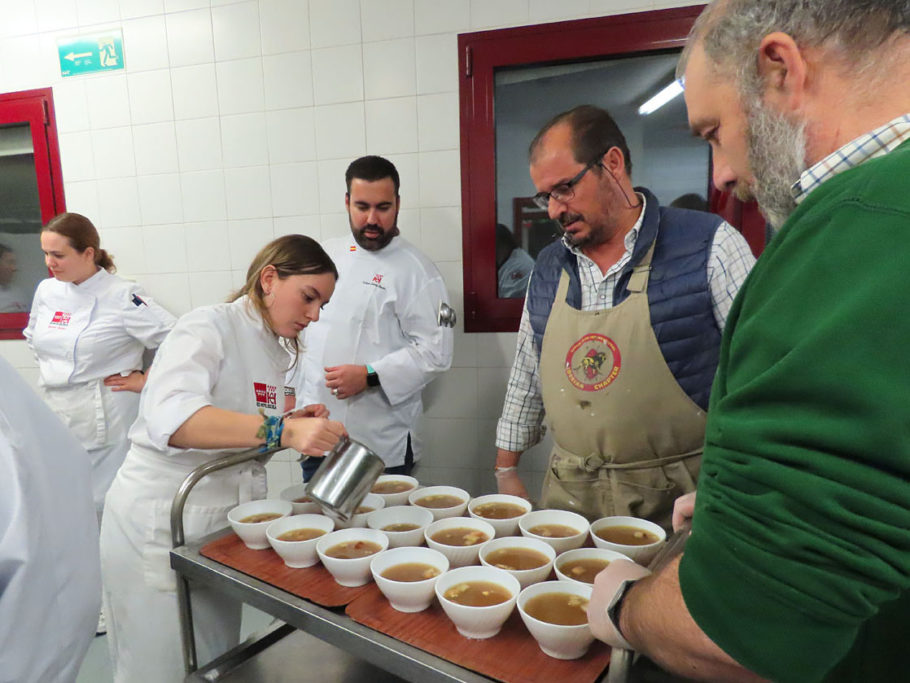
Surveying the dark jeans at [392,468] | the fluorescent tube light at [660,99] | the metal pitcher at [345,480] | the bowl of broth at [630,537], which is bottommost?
the dark jeans at [392,468]

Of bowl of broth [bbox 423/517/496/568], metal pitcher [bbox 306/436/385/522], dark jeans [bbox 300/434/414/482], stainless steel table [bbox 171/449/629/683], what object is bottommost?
dark jeans [bbox 300/434/414/482]

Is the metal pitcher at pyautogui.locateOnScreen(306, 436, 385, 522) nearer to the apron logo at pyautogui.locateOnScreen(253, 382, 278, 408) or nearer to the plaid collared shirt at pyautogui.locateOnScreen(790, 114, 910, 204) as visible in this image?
the apron logo at pyautogui.locateOnScreen(253, 382, 278, 408)

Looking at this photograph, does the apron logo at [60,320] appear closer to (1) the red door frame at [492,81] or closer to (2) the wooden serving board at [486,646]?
(1) the red door frame at [492,81]

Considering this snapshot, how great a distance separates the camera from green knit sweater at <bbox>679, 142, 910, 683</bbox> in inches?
17.4

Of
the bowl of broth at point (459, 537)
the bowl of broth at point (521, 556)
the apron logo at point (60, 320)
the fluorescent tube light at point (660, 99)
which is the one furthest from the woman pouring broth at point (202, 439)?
the fluorescent tube light at point (660, 99)

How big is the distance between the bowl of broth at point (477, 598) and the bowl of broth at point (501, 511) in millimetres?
238

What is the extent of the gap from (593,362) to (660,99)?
4.64ft

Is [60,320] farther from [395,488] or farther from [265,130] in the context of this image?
[395,488]

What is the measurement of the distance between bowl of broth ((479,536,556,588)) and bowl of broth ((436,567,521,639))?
3cm

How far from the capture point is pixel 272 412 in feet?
5.58

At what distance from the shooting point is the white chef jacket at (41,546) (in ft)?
2.48

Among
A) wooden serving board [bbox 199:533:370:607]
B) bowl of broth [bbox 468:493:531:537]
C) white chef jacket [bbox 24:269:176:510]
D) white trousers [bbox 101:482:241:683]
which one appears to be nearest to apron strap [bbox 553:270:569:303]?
bowl of broth [bbox 468:493:531:537]

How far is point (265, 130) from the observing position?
2.76m

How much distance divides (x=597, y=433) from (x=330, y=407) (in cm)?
124
